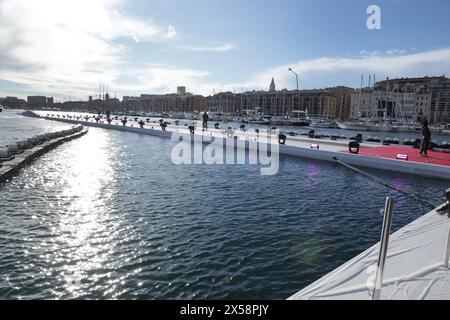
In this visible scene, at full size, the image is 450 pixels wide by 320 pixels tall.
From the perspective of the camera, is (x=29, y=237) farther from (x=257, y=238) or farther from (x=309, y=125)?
(x=309, y=125)

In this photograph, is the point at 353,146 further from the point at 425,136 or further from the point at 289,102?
the point at 289,102

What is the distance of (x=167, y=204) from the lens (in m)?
11.8

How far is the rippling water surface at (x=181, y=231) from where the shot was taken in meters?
6.47

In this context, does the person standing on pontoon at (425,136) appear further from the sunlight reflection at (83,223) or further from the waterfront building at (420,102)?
the waterfront building at (420,102)

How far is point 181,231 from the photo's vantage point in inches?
363

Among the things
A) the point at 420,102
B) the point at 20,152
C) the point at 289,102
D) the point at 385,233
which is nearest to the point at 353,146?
the point at 385,233

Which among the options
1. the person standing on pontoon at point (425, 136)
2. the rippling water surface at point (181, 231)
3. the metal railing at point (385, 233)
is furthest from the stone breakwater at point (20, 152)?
the person standing on pontoon at point (425, 136)

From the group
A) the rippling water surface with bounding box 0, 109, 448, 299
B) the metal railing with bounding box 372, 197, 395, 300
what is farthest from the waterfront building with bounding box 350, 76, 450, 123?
the metal railing with bounding box 372, 197, 395, 300

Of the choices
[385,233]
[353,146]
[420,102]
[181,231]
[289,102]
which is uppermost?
[289,102]

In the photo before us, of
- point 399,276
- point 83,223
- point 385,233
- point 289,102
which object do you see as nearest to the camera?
point 385,233

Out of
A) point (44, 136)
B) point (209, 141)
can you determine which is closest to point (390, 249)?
point (209, 141)

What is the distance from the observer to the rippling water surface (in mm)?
6473

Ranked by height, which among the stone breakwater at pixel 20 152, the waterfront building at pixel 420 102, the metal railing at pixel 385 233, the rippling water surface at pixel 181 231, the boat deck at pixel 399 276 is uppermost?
the waterfront building at pixel 420 102

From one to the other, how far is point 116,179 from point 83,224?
652 cm
